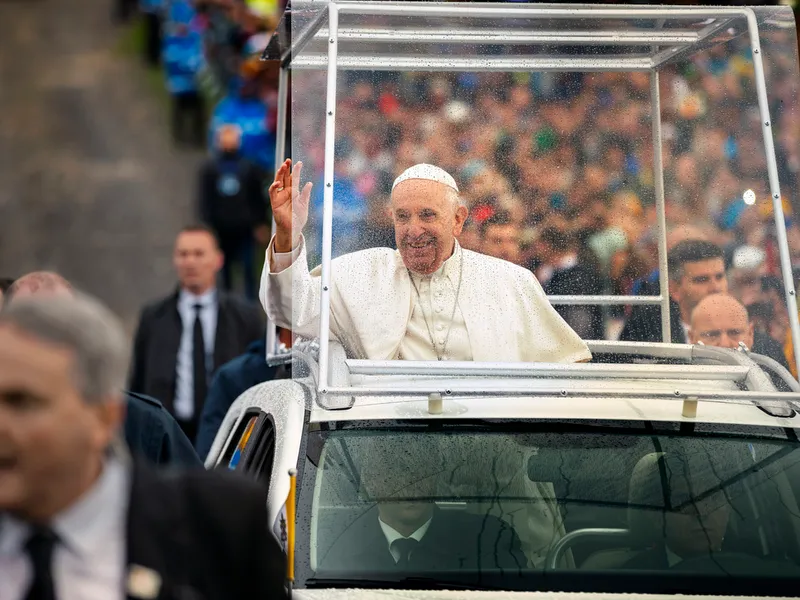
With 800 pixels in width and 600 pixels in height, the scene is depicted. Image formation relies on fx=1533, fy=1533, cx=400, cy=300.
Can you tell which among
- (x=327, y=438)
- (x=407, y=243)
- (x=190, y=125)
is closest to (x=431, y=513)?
(x=327, y=438)

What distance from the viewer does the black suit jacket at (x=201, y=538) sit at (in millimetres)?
2531

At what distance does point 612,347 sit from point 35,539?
327cm

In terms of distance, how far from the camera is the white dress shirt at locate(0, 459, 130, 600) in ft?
8.19

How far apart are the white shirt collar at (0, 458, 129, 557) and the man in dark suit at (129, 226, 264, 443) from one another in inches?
247

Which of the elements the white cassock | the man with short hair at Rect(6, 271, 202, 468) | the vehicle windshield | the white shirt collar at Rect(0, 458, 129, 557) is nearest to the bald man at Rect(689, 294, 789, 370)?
the white cassock

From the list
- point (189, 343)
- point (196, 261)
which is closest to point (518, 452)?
point (189, 343)

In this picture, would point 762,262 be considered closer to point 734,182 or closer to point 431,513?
point 734,182

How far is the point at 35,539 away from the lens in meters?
2.49

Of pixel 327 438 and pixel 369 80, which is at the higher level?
pixel 369 80

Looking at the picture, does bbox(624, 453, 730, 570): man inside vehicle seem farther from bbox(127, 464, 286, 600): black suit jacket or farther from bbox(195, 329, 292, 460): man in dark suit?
bbox(195, 329, 292, 460): man in dark suit

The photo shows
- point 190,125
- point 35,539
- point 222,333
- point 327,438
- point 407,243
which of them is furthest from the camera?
point 190,125

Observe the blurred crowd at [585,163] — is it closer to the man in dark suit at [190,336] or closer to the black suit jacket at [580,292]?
the black suit jacket at [580,292]

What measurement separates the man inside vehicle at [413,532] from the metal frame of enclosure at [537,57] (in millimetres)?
495

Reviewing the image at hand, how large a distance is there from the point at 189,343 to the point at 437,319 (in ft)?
13.3
